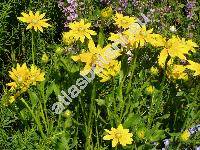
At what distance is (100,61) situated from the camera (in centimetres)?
188

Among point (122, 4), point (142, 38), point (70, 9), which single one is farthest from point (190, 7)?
point (142, 38)

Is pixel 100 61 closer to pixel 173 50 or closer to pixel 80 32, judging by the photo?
pixel 80 32

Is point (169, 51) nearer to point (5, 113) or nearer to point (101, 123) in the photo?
point (101, 123)

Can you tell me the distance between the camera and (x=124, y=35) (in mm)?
2008

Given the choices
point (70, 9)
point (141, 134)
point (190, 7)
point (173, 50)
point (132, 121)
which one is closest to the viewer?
point (173, 50)

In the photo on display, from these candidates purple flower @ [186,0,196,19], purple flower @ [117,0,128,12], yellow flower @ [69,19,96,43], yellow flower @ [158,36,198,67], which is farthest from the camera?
purple flower @ [186,0,196,19]

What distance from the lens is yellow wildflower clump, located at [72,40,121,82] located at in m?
1.85

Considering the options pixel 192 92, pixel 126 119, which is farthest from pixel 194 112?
pixel 126 119

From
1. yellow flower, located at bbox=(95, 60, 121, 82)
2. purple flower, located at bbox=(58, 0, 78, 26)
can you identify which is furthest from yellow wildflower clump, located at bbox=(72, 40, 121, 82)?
purple flower, located at bbox=(58, 0, 78, 26)

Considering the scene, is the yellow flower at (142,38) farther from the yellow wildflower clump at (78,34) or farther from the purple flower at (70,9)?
the purple flower at (70,9)

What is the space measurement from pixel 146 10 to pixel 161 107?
3.08 feet

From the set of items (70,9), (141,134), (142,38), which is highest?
(70,9)

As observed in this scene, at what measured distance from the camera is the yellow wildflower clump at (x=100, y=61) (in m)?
1.85

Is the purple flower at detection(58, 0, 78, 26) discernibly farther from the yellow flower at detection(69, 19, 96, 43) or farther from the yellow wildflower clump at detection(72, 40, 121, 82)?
the yellow wildflower clump at detection(72, 40, 121, 82)
